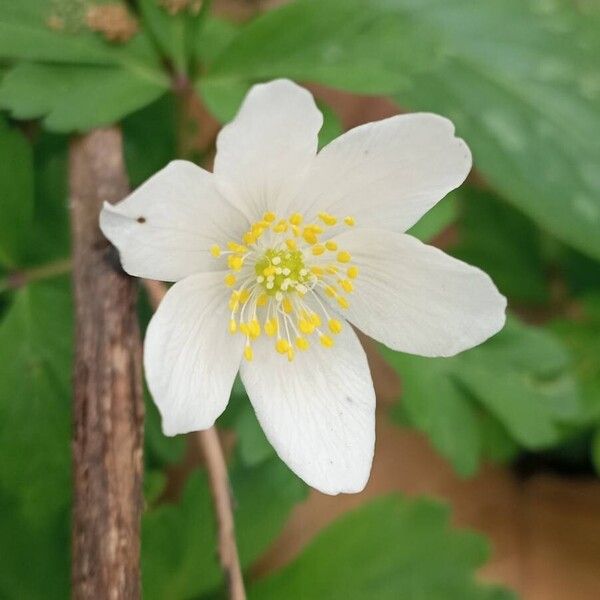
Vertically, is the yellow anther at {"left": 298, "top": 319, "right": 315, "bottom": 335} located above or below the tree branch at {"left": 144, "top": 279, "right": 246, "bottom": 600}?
above

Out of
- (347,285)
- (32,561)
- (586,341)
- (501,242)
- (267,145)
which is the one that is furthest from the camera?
(501,242)

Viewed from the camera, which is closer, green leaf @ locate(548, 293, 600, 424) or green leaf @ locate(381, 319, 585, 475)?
green leaf @ locate(381, 319, 585, 475)

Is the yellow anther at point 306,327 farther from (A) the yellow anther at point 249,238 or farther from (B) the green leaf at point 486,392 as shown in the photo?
(B) the green leaf at point 486,392

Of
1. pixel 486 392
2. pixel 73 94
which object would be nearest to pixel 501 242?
pixel 486 392

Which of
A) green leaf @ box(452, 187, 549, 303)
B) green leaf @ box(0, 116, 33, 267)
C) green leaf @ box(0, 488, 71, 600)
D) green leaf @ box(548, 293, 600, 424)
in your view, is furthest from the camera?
green leaf @ box(452, 187, 549, 303)

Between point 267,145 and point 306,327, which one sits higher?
point 267,145

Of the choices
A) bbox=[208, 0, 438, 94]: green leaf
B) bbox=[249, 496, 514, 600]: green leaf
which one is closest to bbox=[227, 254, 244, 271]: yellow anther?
bbox=[208, 0, 438, 94]: green leaf

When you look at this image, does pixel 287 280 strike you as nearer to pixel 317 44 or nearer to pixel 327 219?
pixel 327 219

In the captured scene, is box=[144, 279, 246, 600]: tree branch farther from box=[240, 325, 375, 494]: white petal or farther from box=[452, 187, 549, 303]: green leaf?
box=[452, 187, 549, 303]: green leaf

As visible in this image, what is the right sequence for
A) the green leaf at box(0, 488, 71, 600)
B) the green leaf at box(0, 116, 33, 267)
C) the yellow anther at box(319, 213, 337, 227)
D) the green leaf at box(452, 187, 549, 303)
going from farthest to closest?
the green leaf at box(452, 187, 549, 303) → the green leaf at box(0, 488, 71, 600) → the green leaf at box(0, 116, 33, 267) → the yellow anther at box(319, 213, 337, 227)
